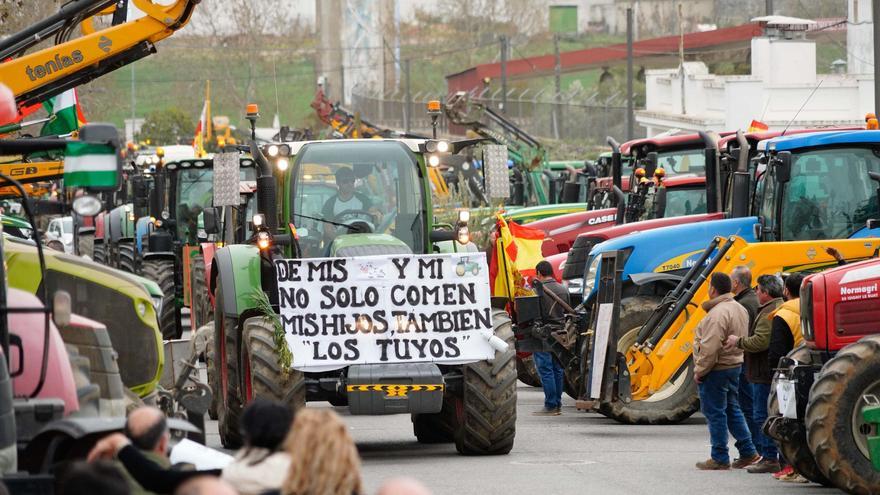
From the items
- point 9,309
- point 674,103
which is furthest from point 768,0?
point 9,309

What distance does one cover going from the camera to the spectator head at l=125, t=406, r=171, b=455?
833 centimetres

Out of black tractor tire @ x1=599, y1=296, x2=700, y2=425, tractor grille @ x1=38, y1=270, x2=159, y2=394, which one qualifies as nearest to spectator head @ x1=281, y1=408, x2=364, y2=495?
tractor grille @ x1=38, y1=270, x2=159, y2=394

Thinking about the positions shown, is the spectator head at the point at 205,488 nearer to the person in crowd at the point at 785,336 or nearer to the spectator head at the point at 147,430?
the spectator head at the point at 147,430

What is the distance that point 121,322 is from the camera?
1234 centimetres

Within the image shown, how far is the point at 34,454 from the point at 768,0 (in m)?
34.3

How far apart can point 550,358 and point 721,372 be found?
16.1 ft

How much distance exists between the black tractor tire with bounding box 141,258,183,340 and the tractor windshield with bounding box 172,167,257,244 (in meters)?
0.82

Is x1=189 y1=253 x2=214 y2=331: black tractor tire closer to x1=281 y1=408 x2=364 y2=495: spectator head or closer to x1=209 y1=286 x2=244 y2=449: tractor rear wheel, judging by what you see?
x1=209 y1=286 x2=244 y2=449: tractor rear wheel

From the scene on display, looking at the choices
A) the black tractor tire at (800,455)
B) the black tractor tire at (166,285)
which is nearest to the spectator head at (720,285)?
the black tractor tire at (800,455)

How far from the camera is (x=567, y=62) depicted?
3039 inches

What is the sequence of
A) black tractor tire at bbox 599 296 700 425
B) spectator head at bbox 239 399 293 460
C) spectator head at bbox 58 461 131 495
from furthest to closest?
black tractor tire at bbox 599 296 700 425, spectator head at bbox 239 399 293 460, spectator head at bbox 58 461 131 495

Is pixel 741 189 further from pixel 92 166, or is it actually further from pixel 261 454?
pixel 261 454

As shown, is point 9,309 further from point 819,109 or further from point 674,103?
point 674,103

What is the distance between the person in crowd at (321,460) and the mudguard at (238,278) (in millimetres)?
→ 8723
